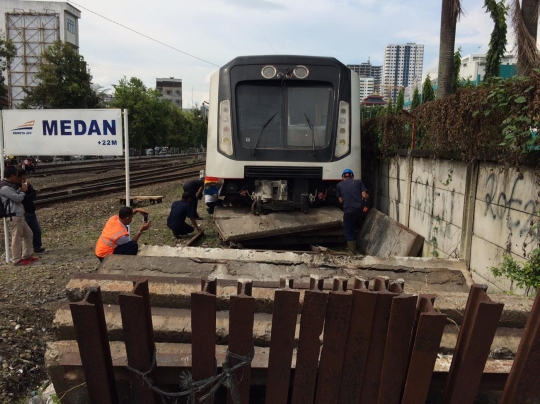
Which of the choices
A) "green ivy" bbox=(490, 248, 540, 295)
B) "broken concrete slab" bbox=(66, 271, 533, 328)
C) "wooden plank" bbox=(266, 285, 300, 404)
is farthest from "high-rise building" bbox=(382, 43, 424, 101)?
"wooden plank" bbox=(266, 285, 300, 404)

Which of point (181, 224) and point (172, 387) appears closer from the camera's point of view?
point (172, 387)

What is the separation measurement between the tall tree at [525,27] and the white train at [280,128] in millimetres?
5565

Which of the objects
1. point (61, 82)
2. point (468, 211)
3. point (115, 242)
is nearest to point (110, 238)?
point (115, 242)

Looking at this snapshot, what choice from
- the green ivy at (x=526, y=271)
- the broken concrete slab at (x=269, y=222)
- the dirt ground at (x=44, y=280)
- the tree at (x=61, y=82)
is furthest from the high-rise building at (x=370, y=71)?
the green ivy at (x=526, y=271)

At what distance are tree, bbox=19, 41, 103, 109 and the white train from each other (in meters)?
29.1

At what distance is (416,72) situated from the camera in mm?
177000

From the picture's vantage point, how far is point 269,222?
679 centimetres

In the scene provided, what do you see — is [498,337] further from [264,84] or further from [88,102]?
[88,102]

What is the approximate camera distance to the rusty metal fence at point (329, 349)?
197cm

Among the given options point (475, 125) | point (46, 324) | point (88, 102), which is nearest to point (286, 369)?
point (46, 324)

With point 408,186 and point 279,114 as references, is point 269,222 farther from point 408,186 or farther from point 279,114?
point 408,186

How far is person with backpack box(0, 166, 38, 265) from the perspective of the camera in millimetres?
6705

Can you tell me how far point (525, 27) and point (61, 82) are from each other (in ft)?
103

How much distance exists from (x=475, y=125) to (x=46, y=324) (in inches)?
193
